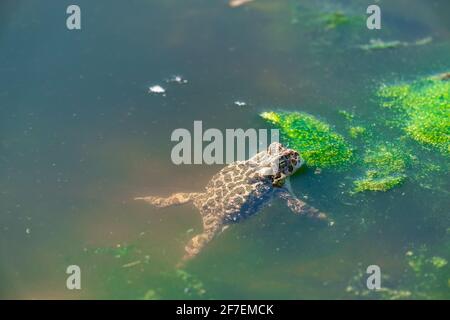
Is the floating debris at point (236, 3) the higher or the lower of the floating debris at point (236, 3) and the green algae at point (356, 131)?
the higher

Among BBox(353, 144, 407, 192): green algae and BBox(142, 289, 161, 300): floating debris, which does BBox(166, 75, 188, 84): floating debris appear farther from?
BBox(142, 289, 161, 300): floating debris

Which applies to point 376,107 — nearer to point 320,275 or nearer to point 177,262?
point 320,275

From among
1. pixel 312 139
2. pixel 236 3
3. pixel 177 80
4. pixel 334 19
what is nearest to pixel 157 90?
pixel 177 80

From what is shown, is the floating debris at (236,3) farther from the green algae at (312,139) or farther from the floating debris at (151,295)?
the floating debris at (151,295)

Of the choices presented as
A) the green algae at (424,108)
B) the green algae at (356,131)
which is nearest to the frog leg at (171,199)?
the green algae at (356,131)

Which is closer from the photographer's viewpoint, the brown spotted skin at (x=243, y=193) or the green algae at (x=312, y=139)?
the brown spotted skin at (x=243, y=193)

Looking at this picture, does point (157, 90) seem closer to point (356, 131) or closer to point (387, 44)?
point (356, 131)

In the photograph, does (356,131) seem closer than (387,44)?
Yes
